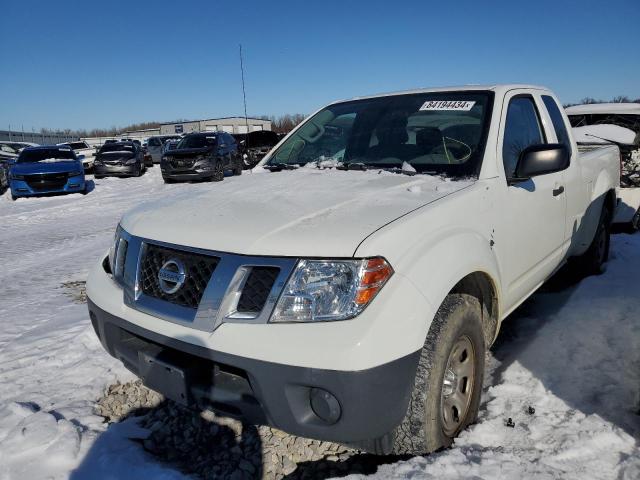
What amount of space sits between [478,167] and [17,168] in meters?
13.6

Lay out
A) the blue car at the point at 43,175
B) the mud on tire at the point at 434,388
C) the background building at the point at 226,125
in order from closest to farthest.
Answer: the mud on tire at the point at 434,388 < the blue car at the point at 43,175 < the background building at the point at 226,125

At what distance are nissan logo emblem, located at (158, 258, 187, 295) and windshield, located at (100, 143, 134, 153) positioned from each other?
58.5 feet

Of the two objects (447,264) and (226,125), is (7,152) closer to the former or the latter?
(447,264)

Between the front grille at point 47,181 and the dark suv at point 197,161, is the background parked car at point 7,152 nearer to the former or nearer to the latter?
the front grille at point 47,181

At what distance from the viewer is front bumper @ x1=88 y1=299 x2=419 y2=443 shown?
5.42 ft

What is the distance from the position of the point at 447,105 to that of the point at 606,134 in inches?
200

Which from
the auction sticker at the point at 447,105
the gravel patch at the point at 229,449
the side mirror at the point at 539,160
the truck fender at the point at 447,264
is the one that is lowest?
the gravel patch at the point at 229,449

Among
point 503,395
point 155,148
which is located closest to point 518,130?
point 503,395

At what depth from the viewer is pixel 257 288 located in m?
1.78

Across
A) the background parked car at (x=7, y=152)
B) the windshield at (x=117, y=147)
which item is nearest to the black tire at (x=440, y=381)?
the background parked car at (x=7, y=152)

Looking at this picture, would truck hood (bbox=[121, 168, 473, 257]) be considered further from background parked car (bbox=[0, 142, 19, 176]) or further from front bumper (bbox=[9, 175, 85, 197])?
background parked car (bbox=[0, 142, 19, 176])

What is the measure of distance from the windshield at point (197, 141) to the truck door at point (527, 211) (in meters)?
13.2

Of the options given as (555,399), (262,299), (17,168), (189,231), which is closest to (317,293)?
(262,299)

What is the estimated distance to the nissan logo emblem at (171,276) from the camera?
1950 mm
